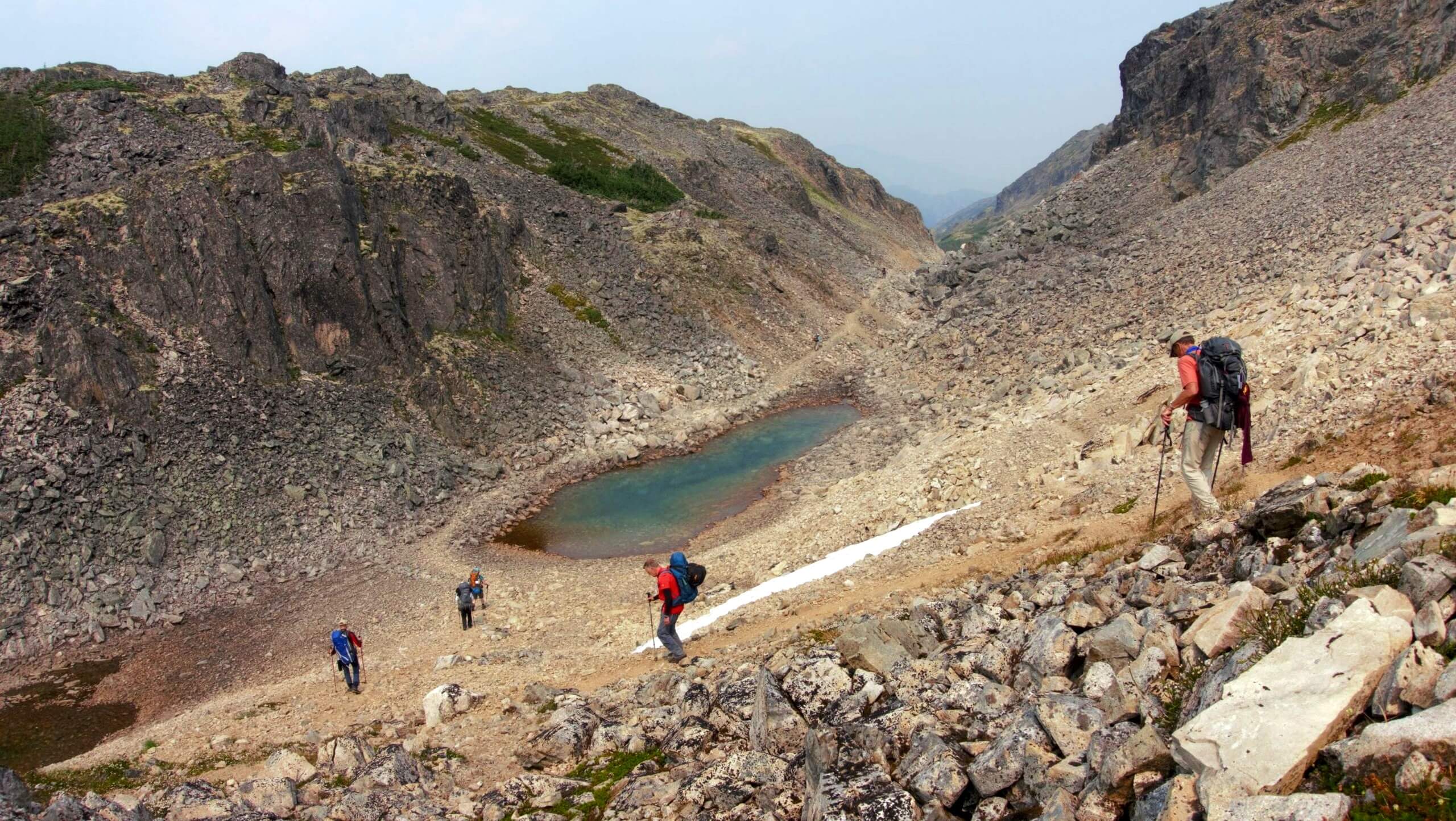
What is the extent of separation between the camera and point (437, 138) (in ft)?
187

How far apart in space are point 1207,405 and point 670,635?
9789mm

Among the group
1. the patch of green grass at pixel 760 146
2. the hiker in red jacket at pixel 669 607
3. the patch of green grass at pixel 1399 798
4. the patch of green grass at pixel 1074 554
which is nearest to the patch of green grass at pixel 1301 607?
the patch of green grass at pixel 1399 798

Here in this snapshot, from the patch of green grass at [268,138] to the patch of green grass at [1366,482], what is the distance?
45.2 m

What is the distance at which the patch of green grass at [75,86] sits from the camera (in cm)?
3994

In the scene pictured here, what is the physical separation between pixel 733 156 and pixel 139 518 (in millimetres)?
77626

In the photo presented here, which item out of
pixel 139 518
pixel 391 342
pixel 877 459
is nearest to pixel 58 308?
pixel 139 518

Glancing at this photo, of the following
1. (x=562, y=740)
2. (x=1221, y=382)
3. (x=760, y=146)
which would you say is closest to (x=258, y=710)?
(x=562, y=740)

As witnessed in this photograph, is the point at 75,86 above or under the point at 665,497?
above

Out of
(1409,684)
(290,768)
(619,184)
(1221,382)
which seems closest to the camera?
(1409,684)

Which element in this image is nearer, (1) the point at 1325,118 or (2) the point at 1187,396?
(2) the point at 1187,396

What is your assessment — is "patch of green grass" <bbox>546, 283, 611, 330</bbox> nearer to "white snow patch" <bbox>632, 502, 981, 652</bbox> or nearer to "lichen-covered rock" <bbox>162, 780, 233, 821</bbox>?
"white snow patch" <bbox>632, 502, 981, 652</bbox>

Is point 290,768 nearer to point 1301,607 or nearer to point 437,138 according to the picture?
point 1301,607

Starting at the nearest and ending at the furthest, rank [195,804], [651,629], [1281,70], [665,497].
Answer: [195,804] < [651,629] < [665,497] < [1281,70]

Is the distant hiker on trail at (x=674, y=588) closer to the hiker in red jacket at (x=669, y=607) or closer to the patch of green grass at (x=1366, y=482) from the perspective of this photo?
the hiker in red jacket at (x=669, y=607)
